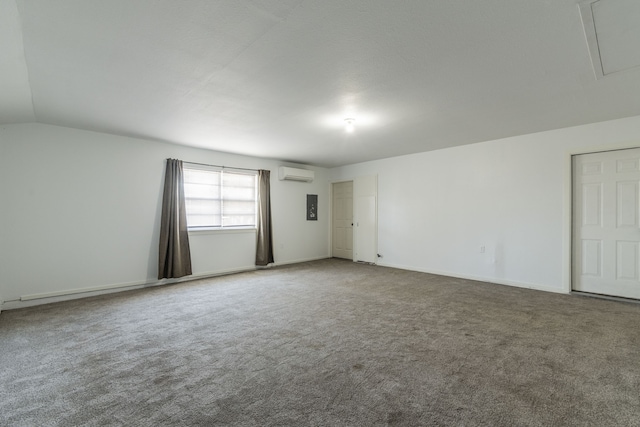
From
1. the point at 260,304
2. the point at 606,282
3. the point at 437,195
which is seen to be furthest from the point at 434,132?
the point at 260,304

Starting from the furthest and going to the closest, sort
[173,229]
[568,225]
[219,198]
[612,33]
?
[219,198] < [173,229] < [568,225] < [612,33]

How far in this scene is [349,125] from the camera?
386cm

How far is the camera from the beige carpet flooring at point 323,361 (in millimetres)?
1655

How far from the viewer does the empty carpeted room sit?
175 centimetres

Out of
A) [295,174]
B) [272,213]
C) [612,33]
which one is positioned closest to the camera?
[612,33]

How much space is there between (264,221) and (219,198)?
1.08 m

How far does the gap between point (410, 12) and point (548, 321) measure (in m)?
3.41

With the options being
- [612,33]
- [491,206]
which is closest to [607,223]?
[491,206]

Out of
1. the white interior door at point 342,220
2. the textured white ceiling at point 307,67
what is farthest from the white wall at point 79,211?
the white interior door at point 342,220

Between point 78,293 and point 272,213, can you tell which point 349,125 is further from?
point 78,293

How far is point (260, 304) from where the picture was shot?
3670 millimetres

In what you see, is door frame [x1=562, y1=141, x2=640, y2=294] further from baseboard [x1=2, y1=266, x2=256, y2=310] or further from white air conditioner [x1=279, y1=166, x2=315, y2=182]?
baseboard [x1=2, y1=266, x2=256, y2=310]

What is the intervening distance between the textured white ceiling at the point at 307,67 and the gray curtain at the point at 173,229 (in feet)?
3.27

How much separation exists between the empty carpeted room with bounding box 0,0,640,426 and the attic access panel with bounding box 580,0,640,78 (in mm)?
17
